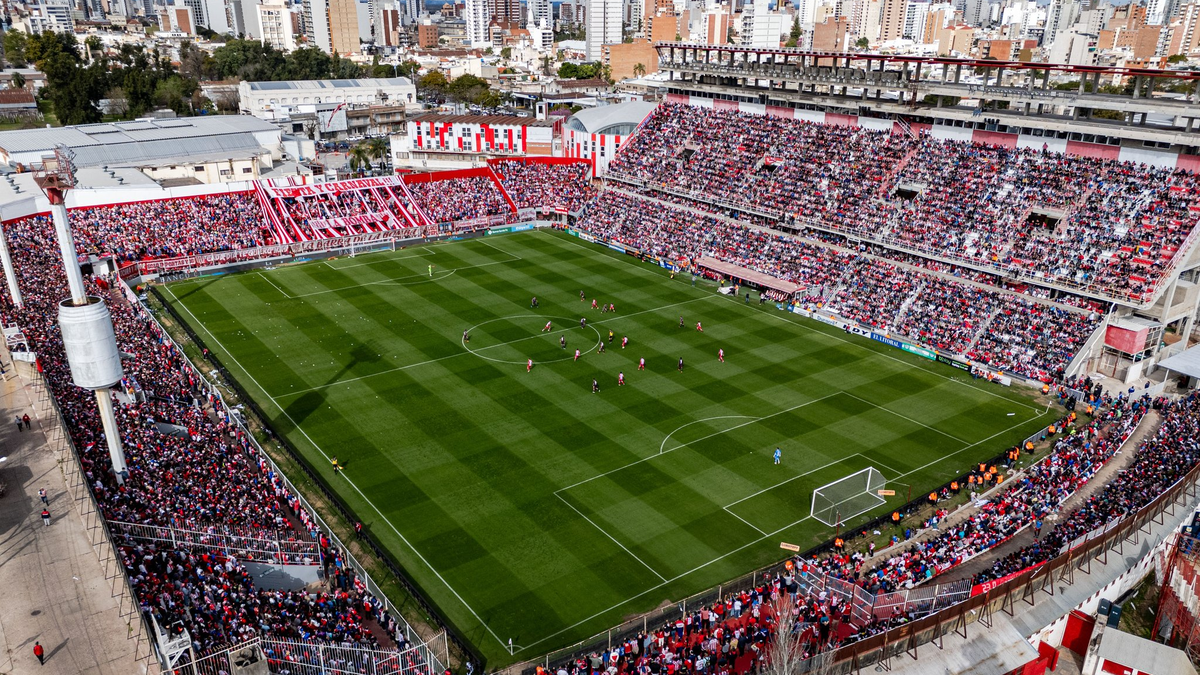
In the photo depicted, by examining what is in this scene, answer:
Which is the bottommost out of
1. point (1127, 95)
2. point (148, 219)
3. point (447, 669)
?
point (447, 669)

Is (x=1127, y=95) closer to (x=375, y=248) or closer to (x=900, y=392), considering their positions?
(x=900, y=392)

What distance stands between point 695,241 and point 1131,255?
93.2 ft

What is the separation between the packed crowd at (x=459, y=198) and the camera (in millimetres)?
72875

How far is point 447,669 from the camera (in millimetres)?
24234

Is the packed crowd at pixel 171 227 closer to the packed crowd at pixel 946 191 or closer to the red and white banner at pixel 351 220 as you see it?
the red and white banner at pixel 351 220

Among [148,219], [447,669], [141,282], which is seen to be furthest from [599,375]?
[148,219]

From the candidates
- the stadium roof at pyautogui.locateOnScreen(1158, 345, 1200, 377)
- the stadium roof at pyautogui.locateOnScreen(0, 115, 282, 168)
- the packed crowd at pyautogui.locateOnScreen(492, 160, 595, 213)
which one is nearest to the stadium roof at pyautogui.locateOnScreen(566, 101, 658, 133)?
the packed crowd at pyautogui.locateOnScreen(492, 160, 595, 213)

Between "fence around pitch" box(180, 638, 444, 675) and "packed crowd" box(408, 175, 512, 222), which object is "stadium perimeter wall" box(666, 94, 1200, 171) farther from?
"fence around pitch" box(180, 638, 444, 675)

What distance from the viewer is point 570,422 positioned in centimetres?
3872

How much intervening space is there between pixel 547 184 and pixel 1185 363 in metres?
51.3

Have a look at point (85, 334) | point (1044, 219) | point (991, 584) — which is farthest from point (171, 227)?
point (1044, 219)

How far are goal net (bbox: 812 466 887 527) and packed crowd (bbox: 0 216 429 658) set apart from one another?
16.2m

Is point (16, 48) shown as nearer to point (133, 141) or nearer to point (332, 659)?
point (133, 141)

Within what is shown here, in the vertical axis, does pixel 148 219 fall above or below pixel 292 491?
above
